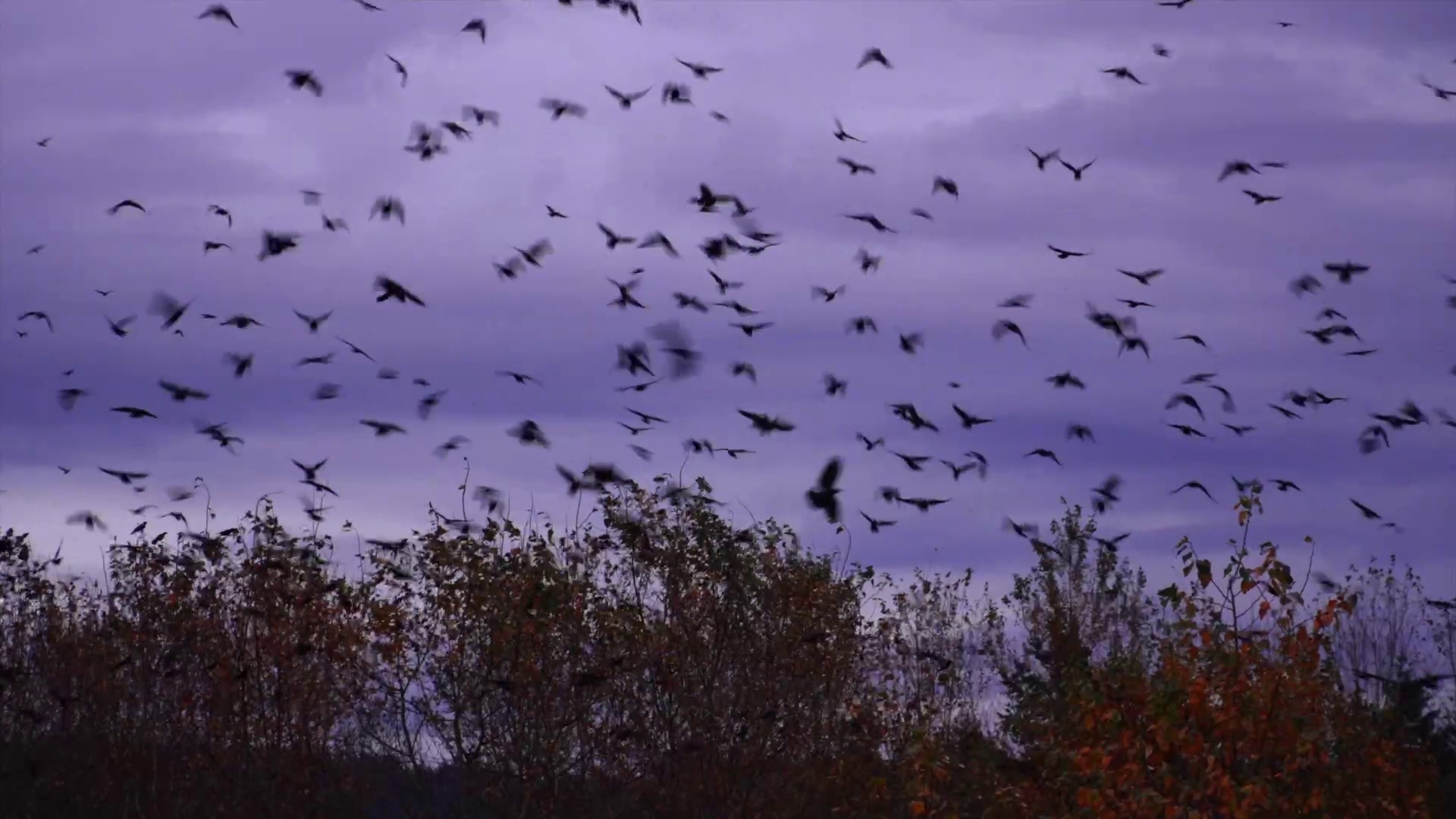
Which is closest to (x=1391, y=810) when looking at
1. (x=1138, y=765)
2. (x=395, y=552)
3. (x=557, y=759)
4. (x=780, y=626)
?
(x=1138, y=765)

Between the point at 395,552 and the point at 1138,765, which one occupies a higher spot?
the point at 395,552

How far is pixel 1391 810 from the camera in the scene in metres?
15.2

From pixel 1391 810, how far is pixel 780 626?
7.45m

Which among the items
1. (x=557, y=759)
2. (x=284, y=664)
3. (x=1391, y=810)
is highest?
(x=284, y=664)

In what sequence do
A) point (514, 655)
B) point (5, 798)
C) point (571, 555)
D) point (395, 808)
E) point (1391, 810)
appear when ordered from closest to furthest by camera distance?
point (1391, 810), point (514, 655), point (571, 555), point (5, 798), point (395, 808)

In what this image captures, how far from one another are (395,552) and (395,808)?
10.6m

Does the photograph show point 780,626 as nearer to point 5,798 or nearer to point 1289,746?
point 1289,746

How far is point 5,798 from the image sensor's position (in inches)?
885

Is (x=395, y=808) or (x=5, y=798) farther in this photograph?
(x=395, y=808)

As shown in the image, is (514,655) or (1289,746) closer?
(1289,746)

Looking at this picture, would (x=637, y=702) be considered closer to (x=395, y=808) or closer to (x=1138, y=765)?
(x=1138, y=765)

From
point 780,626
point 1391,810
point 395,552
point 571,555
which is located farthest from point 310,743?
point 1391,810

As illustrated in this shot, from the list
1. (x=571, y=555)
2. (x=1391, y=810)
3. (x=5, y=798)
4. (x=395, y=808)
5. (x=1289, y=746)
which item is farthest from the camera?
(x=395, y=808)

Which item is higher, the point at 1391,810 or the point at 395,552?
the point at 395,552
